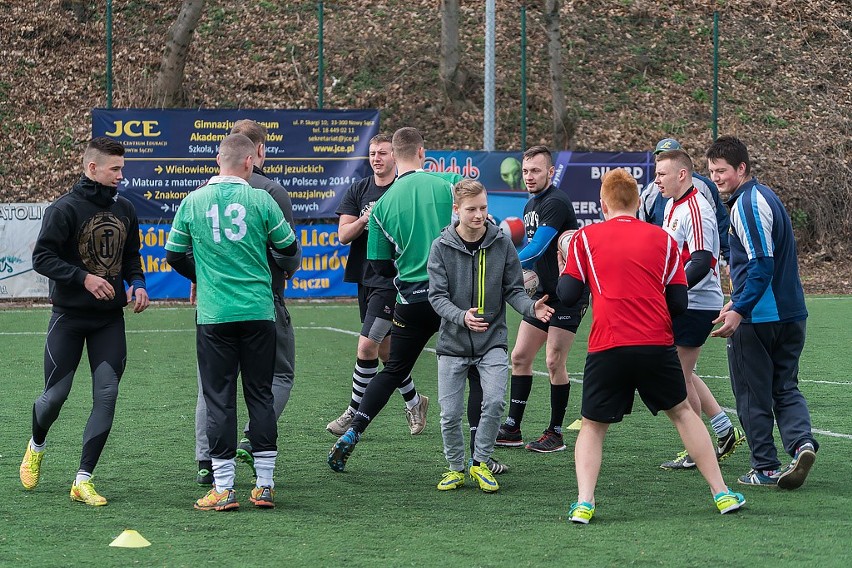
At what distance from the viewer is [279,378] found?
7.16m

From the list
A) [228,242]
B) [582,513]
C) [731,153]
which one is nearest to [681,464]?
[582,513]

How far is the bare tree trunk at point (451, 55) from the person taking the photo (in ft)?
Result: 80.1

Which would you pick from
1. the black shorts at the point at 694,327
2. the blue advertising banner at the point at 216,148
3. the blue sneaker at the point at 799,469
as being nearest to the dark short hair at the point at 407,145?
the black shorts at the point at 694,327

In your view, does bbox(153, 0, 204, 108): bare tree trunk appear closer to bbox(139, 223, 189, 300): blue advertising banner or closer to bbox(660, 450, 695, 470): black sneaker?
bbox(139, 223, 189, 300): blue advertising banner

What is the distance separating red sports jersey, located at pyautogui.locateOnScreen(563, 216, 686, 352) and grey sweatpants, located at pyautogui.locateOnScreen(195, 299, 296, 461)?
195 centimetres

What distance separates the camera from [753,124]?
2627 centimetres

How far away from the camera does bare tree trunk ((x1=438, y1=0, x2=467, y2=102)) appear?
24406mm

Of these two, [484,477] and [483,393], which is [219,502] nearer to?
[484,477]

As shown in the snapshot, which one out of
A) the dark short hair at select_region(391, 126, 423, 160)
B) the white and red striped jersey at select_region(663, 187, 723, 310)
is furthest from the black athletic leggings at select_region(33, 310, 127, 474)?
the white and red striped jersey at select_region(663, 187, 723, 310)

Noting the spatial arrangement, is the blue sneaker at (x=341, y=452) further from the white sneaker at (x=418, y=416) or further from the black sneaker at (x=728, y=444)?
the black sneaker at (x=728, y=444)

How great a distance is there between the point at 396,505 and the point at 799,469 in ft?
7.27

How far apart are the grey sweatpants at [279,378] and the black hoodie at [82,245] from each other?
810 millimetres

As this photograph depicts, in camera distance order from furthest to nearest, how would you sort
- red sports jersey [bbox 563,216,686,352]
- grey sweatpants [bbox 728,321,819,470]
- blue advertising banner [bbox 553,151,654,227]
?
blue advertising banner [bbox 553,151,654,227], grey sweatpants [bbox 728,321,819,470], red sports jersey [bbox 563,216,686,352]

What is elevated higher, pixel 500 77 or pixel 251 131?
pixel 500 77
